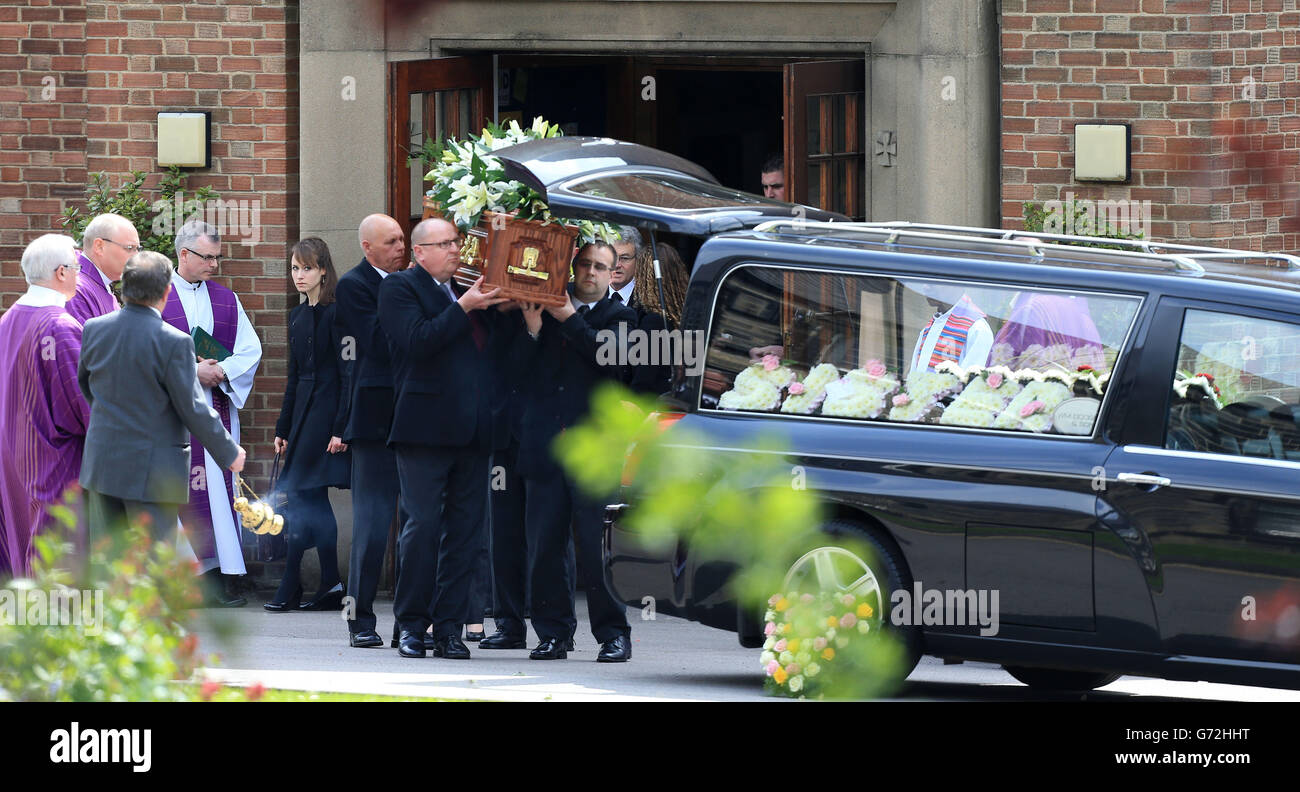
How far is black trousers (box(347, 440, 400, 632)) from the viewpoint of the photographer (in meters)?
10.2

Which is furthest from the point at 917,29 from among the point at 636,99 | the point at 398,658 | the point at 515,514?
the point at 398,658

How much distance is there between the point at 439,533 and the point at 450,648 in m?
0.55

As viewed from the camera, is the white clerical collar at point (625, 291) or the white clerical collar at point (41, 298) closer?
the white clerical collar at point (41, 298)

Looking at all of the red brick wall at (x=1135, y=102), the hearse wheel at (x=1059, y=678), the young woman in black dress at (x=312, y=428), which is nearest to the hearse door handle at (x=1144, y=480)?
the hearse wheel at (x=1059, y=678)

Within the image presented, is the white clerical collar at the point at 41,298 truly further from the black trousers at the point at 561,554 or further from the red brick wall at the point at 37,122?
the red brick wall at the point at 37,122

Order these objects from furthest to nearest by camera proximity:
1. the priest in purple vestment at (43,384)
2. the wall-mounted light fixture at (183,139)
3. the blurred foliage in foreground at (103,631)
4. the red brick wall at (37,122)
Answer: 1. the red brick wall at (37,122)
2. the wall-mounted light fixture at (183,139)
3. the priest in purple vestment at (43,384)
4. the blurred foliage in foreground at (103,631)

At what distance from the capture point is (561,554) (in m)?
9.73

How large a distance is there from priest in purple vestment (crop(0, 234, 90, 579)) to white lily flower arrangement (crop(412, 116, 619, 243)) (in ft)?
6.01

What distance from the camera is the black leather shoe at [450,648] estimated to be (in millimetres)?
9734

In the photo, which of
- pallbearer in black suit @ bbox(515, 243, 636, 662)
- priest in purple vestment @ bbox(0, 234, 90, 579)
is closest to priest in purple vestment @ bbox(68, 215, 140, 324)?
priest in purple vestment @ bbox(0, 234, 90, 579)

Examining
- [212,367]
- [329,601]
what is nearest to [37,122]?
[212,367]

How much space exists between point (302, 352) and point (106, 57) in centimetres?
247

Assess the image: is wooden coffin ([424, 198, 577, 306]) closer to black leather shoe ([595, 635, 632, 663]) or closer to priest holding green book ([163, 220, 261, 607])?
black leather shoe ([595, 635, 632, 663])

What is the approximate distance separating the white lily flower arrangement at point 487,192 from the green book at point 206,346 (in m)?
2.73
